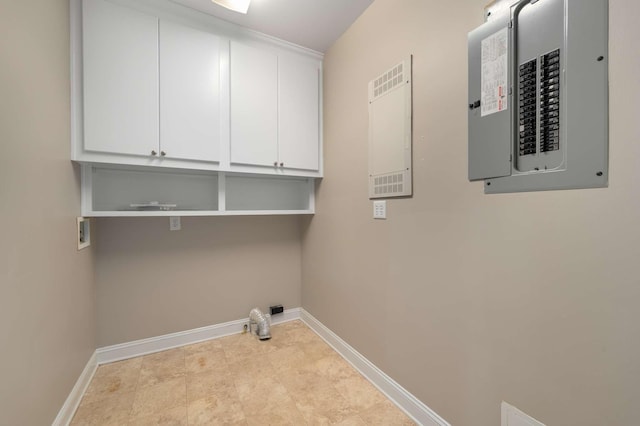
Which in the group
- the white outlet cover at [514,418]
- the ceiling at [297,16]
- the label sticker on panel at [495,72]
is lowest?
the white outlet cover at [514,418]

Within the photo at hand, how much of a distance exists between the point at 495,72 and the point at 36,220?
214 cm

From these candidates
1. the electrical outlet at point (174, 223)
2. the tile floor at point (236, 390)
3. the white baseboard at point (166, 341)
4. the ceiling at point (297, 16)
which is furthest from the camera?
the electrical outlet at point (174, 223)

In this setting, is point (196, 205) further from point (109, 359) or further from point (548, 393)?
point (548, 393)

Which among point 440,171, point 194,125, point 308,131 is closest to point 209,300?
point 194,125

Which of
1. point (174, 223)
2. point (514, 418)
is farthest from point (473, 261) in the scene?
point (174, 223)

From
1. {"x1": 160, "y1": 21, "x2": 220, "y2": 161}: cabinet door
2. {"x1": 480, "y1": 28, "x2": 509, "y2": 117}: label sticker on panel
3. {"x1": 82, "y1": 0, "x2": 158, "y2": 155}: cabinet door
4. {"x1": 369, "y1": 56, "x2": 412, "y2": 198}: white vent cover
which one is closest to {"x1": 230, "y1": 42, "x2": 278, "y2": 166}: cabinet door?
{"x1": 160, "y1": 21, "x2": 220, "y2": 161}: cabinet door

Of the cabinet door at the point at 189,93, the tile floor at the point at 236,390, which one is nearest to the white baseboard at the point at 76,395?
the tile floor at the point at 236,390

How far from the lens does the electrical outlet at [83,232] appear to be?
5.48 ft

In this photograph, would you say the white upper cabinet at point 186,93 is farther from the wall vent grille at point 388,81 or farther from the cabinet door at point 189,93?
the wall vent grille at point 388,81

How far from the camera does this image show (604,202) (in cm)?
81

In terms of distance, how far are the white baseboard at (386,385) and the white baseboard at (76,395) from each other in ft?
5.67

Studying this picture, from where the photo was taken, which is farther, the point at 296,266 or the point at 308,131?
the point at 296,266

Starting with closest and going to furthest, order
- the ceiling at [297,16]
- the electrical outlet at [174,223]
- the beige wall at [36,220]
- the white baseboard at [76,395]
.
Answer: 1. the beige wall at [36,220]
2. the white baseboard at [76,395]
3. the ceiling at [297,16]
4. the electrical outlet at [174,223]

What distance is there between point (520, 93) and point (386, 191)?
0.82 m
